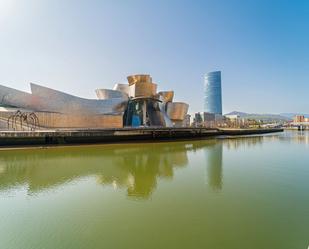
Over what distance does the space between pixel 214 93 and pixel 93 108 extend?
11707 cm

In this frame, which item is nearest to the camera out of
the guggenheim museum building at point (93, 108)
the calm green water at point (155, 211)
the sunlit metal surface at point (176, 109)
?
the calm green water at point (155, 211)

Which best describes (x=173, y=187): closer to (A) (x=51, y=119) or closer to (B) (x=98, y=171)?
(B) (x=98, y=171)

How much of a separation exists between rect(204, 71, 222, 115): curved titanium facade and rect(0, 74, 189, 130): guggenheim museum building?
99.4 metres

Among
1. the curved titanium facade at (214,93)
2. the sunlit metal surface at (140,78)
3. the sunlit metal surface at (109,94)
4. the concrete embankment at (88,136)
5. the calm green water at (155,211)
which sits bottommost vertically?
the calm green water at (155,211)

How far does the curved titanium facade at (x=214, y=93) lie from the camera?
131 meters

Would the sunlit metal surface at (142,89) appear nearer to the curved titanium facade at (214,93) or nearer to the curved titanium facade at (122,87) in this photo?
the curved titanium facade at (122,87)

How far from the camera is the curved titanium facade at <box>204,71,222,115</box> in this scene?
431 feet

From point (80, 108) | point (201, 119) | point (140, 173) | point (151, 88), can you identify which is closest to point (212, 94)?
point (201, 119)

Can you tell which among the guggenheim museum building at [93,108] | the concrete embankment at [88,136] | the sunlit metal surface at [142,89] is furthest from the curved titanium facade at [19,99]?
the sunlit metal surface at [142,89]

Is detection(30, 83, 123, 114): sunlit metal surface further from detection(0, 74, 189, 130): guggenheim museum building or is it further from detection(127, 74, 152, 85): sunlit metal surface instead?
detection(127, 74, 152, 85): sunlit metal surface

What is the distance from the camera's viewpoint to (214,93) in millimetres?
132500

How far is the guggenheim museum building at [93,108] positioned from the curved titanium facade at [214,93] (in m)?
99.4

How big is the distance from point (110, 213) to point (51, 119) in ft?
75.9

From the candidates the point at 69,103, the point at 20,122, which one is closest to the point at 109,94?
the point at 69,103
